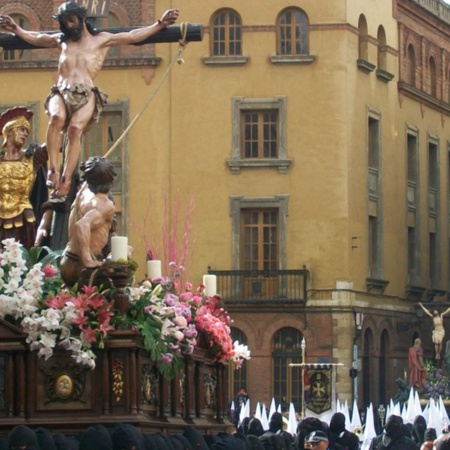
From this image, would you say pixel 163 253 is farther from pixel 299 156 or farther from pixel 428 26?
pixel 428 26

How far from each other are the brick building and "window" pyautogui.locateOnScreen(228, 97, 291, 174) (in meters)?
0.04

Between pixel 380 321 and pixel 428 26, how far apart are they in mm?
12108

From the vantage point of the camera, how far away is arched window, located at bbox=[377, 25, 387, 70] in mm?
65312

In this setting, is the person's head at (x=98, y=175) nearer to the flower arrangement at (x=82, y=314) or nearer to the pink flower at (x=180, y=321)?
the flower arrangement at (x=82, y=314)

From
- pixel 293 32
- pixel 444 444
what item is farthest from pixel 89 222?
pixel 293 32

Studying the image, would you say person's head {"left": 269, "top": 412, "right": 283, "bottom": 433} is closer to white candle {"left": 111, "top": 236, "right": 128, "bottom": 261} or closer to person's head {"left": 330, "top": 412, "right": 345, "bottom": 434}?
person's head {"left": 330, "top": 412, "right": 345, "bottom": 434}

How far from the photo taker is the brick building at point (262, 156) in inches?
2388

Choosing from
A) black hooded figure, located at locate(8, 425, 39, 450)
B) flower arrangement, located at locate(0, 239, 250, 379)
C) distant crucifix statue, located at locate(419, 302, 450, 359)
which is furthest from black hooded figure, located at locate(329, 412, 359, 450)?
distant crucifix statue, located at locate(419, 302, 450, 359)

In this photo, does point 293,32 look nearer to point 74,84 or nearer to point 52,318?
point 74,84

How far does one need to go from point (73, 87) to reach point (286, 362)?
40457 millimetres

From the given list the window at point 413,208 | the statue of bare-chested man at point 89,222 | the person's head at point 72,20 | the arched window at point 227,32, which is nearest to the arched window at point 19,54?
the arched window at point 227,32

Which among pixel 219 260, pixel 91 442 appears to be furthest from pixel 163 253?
pixel 91 442

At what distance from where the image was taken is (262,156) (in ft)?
203

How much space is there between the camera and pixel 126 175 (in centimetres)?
6178
